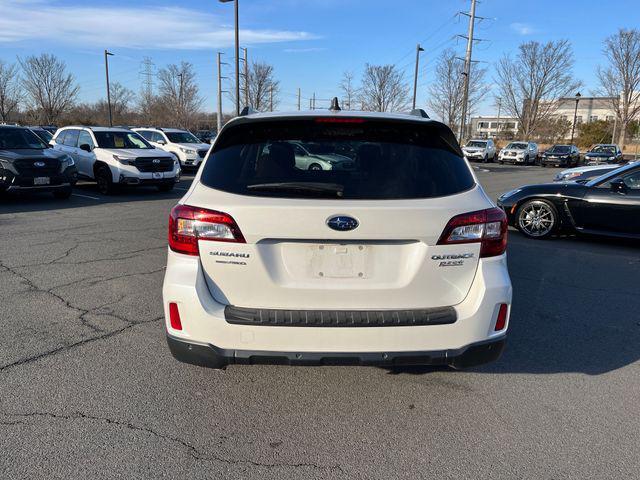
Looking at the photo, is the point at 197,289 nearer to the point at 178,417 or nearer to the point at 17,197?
the point at 178,417

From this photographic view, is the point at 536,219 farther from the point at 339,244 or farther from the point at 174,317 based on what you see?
the point at 174,317

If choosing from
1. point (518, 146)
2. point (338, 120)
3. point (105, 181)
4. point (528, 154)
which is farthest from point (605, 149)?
point (338, 120)

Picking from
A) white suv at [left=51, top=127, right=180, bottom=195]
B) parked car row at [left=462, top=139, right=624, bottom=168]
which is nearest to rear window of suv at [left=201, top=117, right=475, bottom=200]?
white suv at [left=51, top=127, right=180, bottom=195]

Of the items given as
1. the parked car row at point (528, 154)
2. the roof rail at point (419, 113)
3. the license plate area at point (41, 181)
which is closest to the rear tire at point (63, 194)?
the license plate area at point (41, 181)

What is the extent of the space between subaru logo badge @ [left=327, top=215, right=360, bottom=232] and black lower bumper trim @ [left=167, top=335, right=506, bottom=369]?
2.27 feet

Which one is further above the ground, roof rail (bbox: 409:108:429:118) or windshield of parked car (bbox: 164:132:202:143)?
roof rail (bbox: 409:108:429:118)

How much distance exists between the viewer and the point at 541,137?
63.0 metres

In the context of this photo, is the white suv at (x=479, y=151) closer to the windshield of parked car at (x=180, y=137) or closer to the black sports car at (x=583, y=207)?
the windshield of parked car at (x=180, y=137)

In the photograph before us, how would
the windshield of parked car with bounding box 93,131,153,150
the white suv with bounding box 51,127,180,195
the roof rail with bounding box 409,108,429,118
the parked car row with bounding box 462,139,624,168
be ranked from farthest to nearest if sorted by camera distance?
the parked car row with bounding box 462,139,624,168
the windshield of parked car with bounding box 93,131,153,150
the white suv with bounding box 51,127,180,195
the roof rail with bounding box 409,108,429,118

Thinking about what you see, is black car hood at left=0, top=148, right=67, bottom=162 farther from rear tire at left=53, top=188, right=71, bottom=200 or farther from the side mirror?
the side mirror

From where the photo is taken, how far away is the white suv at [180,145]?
2091cm

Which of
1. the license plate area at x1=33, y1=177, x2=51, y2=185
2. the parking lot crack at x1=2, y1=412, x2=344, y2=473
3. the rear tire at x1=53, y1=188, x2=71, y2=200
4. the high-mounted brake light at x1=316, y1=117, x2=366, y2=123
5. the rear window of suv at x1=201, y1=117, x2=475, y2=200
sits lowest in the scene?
the parking lot crack at x1=2, y1=412, x2=344, y2=473

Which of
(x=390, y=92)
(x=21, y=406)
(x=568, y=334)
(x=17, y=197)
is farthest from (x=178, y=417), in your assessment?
(x=390, y=92)

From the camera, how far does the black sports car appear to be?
802 centimetres
